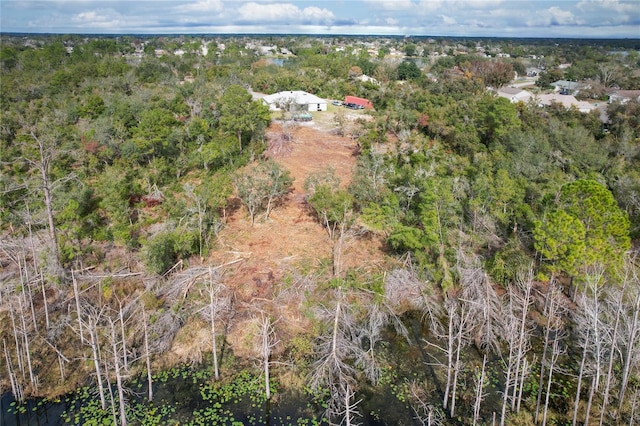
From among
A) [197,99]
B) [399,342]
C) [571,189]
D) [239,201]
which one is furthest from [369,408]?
[197,99]

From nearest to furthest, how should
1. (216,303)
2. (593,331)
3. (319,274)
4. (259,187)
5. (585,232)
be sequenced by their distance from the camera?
(593,331)
(585,232)
(216,303)
(319,274)
(259,187)

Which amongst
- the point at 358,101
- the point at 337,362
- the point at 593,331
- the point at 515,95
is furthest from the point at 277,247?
the point at 515,95

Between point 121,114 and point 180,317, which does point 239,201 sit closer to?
point 180,317

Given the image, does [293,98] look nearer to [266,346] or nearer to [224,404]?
[266,346]

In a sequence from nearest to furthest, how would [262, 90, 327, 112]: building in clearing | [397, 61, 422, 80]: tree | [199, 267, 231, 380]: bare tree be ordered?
[199, 267, 231, 380]: bare tree < [262, 90, 327, 112]: building in clearing < [397, 61, 422, 80]: tree

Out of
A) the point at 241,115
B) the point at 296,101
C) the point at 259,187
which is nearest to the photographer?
the point at 259,187

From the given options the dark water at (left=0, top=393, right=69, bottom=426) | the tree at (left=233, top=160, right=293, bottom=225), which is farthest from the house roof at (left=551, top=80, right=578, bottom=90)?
the dark water at (left=0, top=393, right=69, bottom=426)

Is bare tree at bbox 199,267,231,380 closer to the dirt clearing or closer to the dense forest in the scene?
the dense forest
